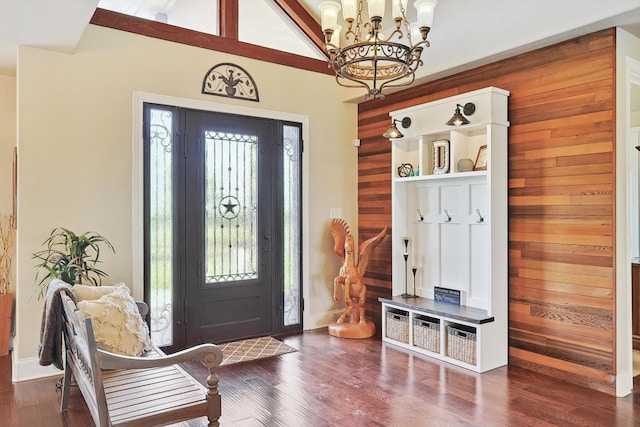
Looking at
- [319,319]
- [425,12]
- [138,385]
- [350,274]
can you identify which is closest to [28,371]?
[138,385]

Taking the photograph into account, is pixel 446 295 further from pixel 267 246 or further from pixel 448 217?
pixel 267 246

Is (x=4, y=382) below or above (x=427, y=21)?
below

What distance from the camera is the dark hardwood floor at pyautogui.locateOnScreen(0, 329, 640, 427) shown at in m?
2.90

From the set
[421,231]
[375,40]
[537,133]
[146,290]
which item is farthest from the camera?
[421,231]

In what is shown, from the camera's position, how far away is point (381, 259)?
525cm

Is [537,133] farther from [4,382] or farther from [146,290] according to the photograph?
[4,382]

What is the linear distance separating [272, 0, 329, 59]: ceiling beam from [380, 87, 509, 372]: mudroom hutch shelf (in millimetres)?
1247

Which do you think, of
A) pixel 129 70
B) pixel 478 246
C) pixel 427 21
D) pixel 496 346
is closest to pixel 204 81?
pixel 129 70

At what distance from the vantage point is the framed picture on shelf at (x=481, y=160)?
404cm

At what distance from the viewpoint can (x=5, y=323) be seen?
419 cm

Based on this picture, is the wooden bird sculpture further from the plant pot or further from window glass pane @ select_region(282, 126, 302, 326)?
the plant pot

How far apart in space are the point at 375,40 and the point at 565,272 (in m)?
2.34

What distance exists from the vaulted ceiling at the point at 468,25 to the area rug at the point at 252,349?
2.89 metres

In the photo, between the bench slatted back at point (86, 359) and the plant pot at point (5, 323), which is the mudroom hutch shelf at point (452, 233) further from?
the plant pot at point (5, 323)
